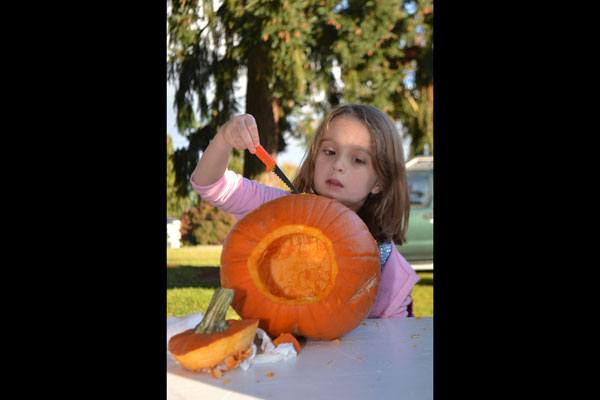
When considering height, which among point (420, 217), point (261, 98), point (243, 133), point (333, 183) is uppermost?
point (261, 98)

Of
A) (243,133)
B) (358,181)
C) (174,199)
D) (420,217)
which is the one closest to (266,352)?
(243,133)

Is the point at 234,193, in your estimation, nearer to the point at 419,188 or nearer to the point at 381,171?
the point at 381,171

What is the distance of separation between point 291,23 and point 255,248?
1.28m

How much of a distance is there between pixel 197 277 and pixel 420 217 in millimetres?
878

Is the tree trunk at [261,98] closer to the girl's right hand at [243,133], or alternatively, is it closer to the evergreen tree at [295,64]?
the evergreen tree at [295,64]

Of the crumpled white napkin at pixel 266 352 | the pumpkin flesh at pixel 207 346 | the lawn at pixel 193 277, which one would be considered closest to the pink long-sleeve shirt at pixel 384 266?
the lawn at pixel 193 277

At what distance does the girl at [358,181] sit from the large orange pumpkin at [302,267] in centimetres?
35

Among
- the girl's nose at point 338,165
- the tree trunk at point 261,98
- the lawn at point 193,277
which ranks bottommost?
the lawn at point 193,277

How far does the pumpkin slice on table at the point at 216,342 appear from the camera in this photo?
0.91 metres

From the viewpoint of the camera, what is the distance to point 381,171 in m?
1.54

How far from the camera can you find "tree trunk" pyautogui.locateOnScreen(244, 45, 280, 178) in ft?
7.07

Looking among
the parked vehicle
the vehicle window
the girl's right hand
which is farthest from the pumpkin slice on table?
the vehicle window
